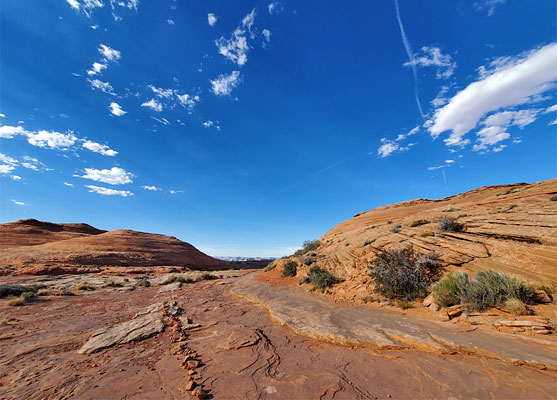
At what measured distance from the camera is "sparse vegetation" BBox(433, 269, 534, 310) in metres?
7.05

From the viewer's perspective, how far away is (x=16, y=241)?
163ft

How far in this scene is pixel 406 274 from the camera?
10.3 m

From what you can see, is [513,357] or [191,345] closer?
[513,357]

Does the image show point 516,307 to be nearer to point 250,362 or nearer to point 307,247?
point 250,362

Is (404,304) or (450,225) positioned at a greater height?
(450,225)

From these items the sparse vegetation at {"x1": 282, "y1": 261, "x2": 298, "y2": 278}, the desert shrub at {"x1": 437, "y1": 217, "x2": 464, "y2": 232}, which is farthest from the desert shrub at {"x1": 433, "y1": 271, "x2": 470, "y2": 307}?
the sparse vegetation at {"x1": 282, "y1": 261, "x2": 298, "y2": 278}

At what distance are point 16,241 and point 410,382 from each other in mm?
73813

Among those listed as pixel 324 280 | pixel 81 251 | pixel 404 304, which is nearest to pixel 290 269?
pixel 324 280

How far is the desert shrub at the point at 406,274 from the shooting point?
10000 mm

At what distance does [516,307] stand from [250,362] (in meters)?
7.31

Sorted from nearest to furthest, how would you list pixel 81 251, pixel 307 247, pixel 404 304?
1. pixel 404 304
2. pixel 307 247
3. pixel 81 251

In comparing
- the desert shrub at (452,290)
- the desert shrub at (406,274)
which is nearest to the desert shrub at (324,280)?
the desert shrub at (406,274)

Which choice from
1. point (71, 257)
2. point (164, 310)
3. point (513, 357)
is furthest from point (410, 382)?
point (71, 257)

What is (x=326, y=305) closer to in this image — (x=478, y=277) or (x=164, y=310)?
(x=478, y=277)
